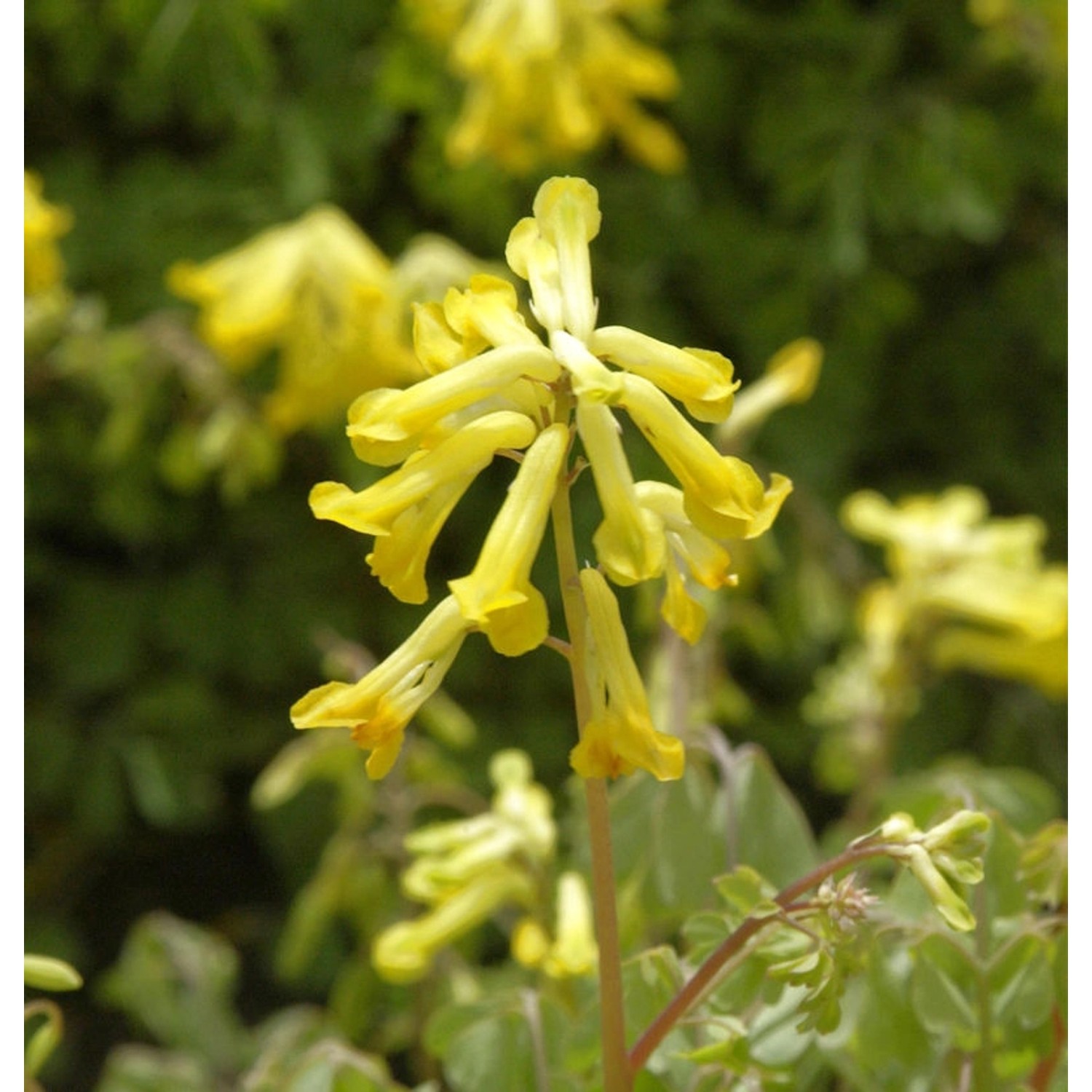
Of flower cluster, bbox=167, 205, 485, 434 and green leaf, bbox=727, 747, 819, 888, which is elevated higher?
flower cluster, bbox=167, 205, 485, 434

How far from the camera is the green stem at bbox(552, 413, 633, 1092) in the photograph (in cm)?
39

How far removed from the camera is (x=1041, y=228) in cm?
152

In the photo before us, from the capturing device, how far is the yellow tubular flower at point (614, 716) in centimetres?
38

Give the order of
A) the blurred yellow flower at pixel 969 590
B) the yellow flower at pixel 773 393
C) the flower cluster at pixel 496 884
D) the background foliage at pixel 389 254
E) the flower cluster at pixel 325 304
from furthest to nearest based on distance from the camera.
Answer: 1. the background foliage at pixel 389 254
2. the flower cluster at pixel 325 304
3. the blurred yellow flower at pixel 969 590
4. the yellow flower at pixel 773 393
5. the flower cluster at pixel 496 884

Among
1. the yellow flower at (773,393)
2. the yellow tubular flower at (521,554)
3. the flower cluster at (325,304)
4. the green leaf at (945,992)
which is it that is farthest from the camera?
the flower cluster at (325,304)

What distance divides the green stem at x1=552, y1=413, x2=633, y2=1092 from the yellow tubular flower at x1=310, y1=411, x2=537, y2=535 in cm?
2

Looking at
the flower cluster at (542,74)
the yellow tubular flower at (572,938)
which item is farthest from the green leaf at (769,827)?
the flower cluster at (542,74)

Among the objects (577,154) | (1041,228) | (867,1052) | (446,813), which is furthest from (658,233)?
(867,1052)

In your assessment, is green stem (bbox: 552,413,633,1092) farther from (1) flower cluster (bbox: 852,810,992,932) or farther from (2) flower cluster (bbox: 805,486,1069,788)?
(2) flower cluster (bbox: 805,486,1069,788)

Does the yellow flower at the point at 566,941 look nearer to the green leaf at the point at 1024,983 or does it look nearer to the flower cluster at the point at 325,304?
the green leaf at the point at 1024,983

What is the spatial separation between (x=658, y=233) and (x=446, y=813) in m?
0.63

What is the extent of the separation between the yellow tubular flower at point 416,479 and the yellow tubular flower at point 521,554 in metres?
0.01

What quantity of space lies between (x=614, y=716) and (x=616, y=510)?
57 mm

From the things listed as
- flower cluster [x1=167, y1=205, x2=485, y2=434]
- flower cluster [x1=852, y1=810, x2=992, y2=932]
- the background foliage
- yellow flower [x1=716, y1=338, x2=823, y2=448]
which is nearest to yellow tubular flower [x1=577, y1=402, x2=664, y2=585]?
flower cluster [x1=852, y1=810, x2=992, y2=932]
